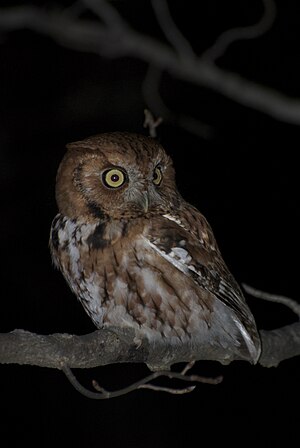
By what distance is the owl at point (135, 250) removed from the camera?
10.3ft

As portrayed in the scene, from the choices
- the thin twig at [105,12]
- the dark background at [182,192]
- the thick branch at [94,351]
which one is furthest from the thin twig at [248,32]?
the thick branch at [94,351]

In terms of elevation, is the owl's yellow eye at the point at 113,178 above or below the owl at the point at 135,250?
above

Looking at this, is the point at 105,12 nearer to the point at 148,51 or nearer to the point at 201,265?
the point at 148,51

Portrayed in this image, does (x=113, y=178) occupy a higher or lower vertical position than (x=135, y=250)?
higher

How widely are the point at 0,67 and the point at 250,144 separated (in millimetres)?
2280

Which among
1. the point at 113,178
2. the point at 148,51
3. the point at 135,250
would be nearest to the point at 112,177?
the point at 113,178

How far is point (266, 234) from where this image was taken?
7.21 meters

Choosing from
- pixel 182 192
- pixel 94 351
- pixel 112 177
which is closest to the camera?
pixel 94 351

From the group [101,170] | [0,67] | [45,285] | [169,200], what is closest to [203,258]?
[169,200]

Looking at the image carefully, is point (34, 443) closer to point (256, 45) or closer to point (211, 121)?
point (211, 121)

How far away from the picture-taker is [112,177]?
3.16 metres

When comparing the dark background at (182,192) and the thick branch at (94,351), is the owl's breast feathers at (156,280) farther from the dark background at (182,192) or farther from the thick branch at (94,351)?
the dark background at (182,192)

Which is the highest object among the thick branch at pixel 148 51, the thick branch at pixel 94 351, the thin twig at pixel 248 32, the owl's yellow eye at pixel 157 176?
the thin twig at pixel 248 32

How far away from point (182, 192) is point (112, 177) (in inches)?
125
